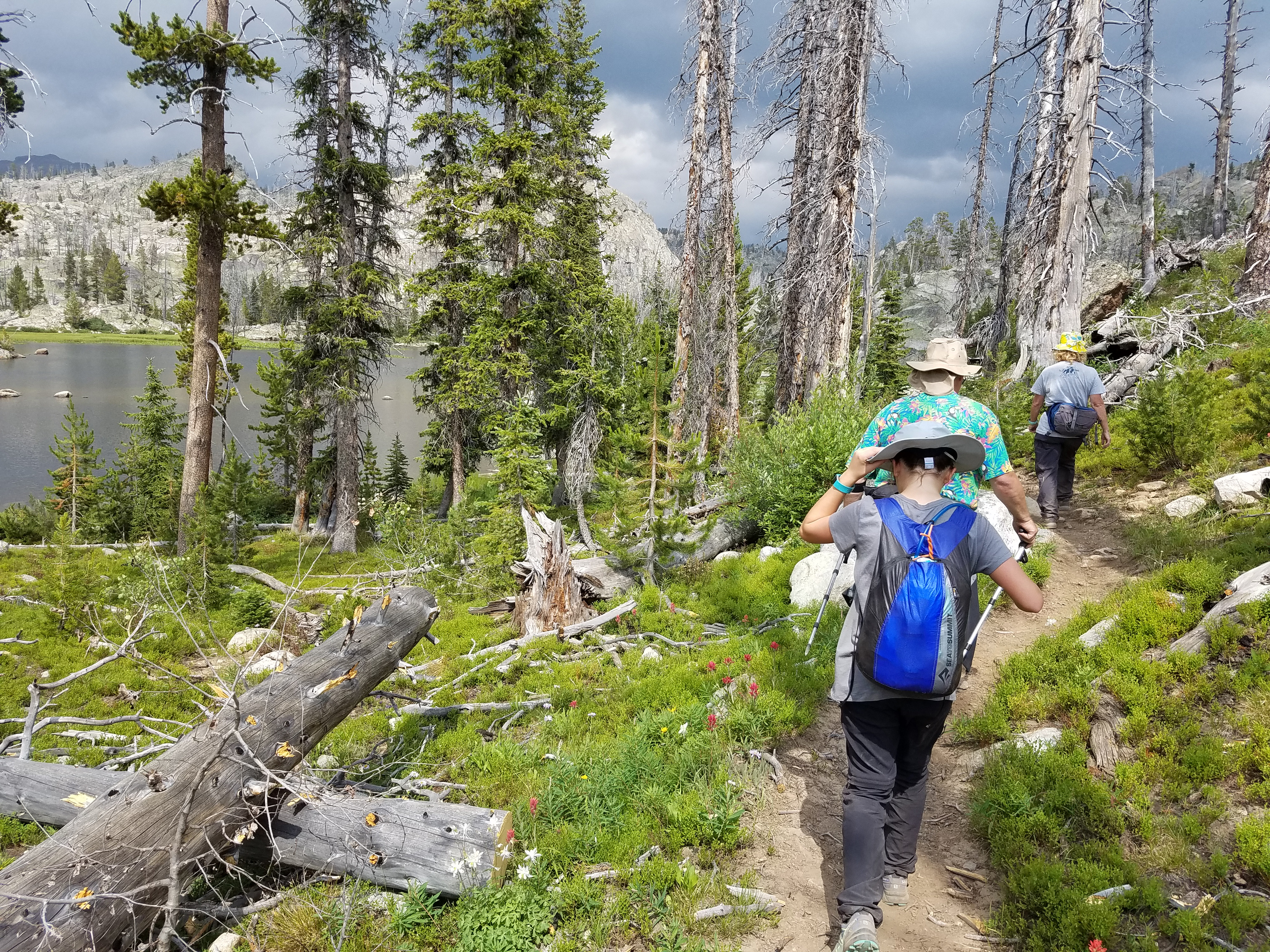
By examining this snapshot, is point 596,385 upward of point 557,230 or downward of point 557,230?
downward

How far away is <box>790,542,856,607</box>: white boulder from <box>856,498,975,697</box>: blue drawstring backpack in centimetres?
427

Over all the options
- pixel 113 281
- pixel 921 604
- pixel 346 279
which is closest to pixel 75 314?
pixel 113 281

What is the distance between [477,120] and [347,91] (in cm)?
428

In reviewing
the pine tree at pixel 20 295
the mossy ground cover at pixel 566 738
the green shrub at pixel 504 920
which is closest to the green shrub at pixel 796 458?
the mossy ground cover at pixel 566 738

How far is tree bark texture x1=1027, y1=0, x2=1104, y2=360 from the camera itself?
352 inches

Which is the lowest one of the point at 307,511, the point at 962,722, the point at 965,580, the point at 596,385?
the point at 307,511

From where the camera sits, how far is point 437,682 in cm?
788

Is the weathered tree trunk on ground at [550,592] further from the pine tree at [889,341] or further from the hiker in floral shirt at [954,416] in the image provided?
the pine tree at [889,341]

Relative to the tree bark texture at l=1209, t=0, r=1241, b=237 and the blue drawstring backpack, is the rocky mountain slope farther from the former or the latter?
the blue drawstring backpack

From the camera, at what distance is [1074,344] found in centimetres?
738

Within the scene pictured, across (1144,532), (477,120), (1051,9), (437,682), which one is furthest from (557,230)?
(1144,532)

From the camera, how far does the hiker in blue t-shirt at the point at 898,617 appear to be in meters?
2.74

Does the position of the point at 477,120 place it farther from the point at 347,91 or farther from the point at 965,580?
the point at 965,580

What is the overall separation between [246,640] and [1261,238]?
19569 millimetres
